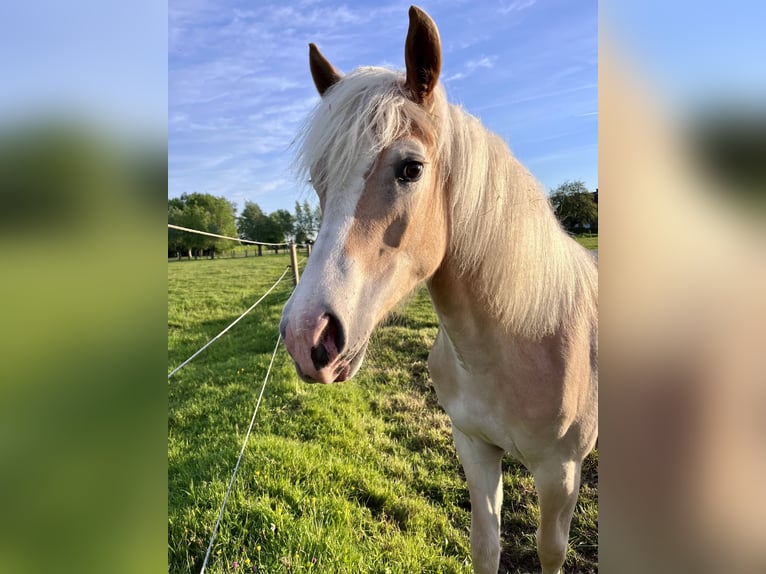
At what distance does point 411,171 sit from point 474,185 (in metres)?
0.25

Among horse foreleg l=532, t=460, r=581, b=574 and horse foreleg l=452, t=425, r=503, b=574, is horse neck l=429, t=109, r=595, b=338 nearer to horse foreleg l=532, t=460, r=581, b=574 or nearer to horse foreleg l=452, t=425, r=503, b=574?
horse foreleg l=532, t=460, r=581, b=574

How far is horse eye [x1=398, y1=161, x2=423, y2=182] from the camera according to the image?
1.27 m

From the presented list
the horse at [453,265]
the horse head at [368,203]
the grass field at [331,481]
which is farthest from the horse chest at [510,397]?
the horse head at [368,203]

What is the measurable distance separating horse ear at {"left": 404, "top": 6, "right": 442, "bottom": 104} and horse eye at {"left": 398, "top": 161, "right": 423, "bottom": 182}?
0.78 ft

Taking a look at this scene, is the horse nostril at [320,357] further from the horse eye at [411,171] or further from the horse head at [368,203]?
the horse eye at [411,171]

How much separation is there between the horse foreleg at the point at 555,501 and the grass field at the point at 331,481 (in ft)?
2.36

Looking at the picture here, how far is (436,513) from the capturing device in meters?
2.88

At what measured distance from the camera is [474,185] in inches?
55.1

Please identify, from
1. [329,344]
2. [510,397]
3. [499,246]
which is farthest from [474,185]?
[510,397]

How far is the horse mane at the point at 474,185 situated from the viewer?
1276 mm

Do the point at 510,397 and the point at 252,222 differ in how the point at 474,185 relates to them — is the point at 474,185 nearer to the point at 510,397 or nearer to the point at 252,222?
the point at 510,397
